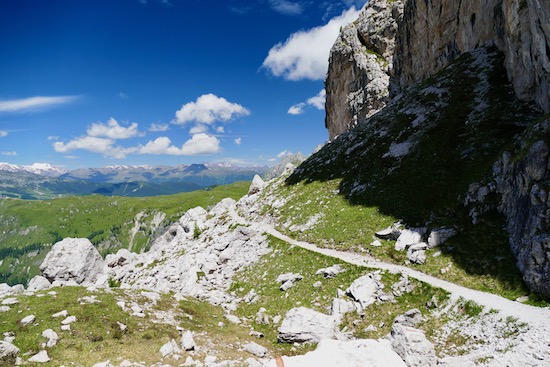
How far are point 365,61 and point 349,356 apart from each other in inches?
4617

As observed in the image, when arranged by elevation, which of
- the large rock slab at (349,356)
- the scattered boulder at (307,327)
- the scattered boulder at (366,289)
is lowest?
the scattered boulder at (307,327)

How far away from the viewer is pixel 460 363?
18.7 m

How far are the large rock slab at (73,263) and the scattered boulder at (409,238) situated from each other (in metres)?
72.5

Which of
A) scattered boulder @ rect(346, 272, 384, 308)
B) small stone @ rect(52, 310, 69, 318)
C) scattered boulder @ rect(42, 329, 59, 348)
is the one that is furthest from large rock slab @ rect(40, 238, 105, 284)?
scattered boulder @ rect(346, 272, 384, 308)

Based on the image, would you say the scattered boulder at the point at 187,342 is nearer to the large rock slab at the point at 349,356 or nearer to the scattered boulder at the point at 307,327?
the scattered boulder at the point at 307,327

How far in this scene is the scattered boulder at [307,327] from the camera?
25078mm

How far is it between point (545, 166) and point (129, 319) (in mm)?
36365

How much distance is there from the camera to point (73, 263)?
75.9 meters

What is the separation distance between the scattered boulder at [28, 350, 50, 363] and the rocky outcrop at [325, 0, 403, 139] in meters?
106

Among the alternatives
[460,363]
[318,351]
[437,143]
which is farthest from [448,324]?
[437,143]

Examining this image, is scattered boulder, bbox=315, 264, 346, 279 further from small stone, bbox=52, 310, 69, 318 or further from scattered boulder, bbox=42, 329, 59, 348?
scattered boulder, bbox=42, 329, 59, 348

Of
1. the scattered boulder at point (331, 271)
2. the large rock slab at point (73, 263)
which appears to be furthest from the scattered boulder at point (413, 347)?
the large rock slab at point (73, 263)

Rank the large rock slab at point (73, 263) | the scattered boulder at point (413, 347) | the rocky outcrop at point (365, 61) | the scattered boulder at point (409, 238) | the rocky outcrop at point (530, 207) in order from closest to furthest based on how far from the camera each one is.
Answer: the scattered boulder at point (413, 347) < the rocky outcrop at point (530, 207) < the scattered boulder at point (409, 238) < the large rock slab at point (73, 263) < the rocky outcrop at point (365, 61)

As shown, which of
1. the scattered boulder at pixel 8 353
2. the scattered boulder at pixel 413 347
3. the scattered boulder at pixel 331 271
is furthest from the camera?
the scattered boulder at pixel 331 271
